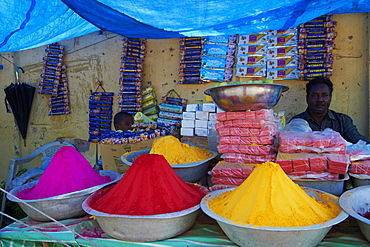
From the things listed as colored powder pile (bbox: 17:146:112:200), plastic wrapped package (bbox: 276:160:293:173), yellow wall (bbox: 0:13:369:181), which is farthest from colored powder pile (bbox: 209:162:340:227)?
yellow wall (bbox: 0:13:369:181)

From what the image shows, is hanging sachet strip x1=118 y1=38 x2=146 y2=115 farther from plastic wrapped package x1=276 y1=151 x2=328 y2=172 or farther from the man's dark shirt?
plastic wrapped package x1=276 y1=151 x2=328 y2=172

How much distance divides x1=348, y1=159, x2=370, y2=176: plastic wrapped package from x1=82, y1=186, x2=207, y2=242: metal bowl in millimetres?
668

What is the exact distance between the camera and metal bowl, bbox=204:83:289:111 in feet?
3.92

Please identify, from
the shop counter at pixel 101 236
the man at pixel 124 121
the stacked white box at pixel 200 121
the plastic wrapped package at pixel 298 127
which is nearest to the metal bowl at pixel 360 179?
the shop counter at pixel 101 236

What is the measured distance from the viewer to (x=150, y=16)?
1.90 metres

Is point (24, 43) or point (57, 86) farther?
point (57, 86)

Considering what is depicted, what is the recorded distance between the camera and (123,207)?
0.94 metres

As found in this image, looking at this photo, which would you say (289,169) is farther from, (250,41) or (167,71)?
(167,71)

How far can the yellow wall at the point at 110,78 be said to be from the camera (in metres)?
2.37

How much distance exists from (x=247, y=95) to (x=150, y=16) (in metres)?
1.06

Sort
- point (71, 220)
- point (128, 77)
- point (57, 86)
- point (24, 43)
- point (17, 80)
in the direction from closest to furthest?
point (71, 220), point (24, 43), point (128, 77), point (57, 86), point (17, 80)

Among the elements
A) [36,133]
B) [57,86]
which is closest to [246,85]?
[57,86]

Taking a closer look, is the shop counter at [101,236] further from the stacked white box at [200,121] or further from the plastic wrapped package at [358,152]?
the stacked white box at [200,121]

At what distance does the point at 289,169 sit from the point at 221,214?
43 centimetres
